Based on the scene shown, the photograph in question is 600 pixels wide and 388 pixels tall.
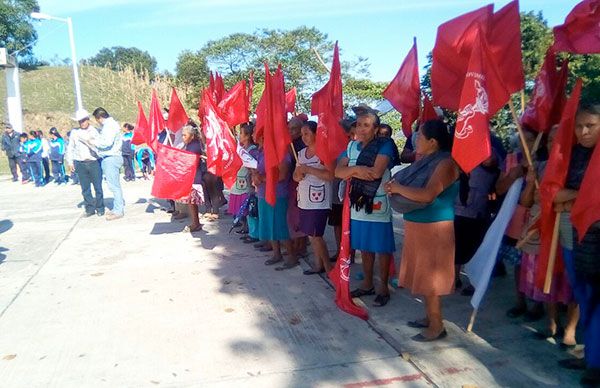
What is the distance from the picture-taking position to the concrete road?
3.42 meters

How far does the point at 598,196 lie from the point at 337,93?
243cm

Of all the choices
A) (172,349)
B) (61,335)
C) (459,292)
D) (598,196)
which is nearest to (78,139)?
(61,335)

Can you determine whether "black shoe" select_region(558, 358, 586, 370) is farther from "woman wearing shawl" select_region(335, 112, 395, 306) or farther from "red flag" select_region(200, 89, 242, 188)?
"red flag" select_region(200, 89, 242, 188)

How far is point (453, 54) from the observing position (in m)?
3.70

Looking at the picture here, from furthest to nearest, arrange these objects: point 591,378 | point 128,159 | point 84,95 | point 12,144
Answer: point 84,95 < point 12,144 < point 128,159 < point 591,378

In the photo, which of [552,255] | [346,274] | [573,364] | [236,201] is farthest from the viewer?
[236,201]

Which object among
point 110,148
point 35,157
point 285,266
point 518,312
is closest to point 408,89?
point 285,266

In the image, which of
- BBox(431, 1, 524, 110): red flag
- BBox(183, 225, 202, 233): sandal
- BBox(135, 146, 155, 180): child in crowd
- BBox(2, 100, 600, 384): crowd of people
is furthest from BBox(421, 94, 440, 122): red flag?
BBox(135, 146, 155, 180): child in crowd

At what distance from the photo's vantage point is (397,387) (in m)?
3.22

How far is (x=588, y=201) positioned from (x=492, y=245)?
95 cm

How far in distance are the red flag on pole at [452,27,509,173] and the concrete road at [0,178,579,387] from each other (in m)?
1.41

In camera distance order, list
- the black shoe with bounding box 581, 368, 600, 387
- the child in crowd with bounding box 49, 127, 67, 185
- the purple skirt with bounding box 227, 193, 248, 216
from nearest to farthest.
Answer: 1. the black shoe with bounding box 581, 368, 600, 387
2. the purple skirt with bounding box 227, 193, 248, 216
3. the child in crowd with bounding box 49, 127, 67, 185

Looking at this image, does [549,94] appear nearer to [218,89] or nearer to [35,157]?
[218,89]

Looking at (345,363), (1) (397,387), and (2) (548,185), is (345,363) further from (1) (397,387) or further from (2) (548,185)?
(2) (548,185)
